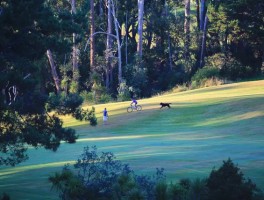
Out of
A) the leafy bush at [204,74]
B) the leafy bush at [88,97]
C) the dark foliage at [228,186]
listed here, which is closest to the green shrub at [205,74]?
the leafy bush at [204,74]

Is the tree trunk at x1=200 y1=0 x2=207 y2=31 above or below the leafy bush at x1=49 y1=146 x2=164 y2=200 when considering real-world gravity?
above

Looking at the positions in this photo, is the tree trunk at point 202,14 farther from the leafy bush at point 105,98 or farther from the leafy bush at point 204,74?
the leafy bush at point 105,98

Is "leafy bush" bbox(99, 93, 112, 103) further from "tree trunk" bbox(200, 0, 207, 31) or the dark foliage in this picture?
the dark foliage

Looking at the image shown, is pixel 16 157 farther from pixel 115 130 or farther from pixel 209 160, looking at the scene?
pixel 115 130

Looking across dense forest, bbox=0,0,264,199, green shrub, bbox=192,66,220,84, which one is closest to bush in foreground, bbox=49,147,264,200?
dense forest, bbox=0,0,264,199

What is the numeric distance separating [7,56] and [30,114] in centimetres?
219

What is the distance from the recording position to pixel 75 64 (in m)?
72.3

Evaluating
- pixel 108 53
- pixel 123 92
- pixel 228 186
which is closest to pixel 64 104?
pixel 228 186

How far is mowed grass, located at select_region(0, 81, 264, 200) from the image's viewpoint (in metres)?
22.0

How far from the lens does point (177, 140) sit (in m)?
33.1

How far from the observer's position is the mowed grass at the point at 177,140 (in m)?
22.0

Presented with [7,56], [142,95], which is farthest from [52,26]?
[142,95]

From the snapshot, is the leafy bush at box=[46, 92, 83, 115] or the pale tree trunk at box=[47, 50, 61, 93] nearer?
the leafy bush at box=[46, 92, 83, 115]

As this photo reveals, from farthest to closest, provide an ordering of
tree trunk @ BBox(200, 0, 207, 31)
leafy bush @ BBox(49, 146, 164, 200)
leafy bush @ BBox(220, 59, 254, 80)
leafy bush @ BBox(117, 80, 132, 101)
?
tree trunk @ BBox(200, 0, 207, 31)
leafy bush @ BBox(220, 59, 254, 80)
leafy bush @ BBox(117, 80, 132, 101)
leafy bush @ BBox(49, 146, 164, 200)
